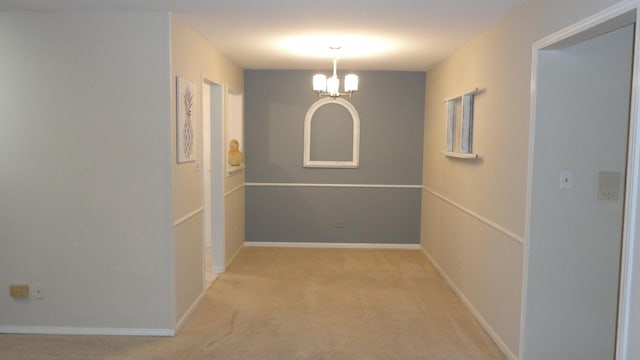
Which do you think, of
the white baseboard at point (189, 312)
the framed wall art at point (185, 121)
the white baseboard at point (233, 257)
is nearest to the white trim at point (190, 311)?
the white baseboard at point (189, 312)

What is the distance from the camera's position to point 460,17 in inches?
148

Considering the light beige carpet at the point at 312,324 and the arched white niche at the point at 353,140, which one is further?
the arched white niche at the point at 353,140

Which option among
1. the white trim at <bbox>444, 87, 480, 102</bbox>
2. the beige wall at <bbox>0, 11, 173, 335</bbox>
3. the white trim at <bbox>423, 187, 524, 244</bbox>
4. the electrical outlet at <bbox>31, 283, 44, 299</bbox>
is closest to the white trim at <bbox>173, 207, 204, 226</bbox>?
the beige wall at <bbox>0, 11, 173, 335</bbox>

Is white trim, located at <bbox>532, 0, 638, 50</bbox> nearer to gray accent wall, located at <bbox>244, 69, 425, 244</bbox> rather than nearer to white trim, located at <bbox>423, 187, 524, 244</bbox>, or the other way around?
white trim, located at <bbox>423, 187, 524, 244</bbox>

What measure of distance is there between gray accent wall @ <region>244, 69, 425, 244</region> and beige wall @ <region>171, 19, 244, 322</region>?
1932 mm

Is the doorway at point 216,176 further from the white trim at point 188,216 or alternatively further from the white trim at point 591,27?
the white trim at point 591,27

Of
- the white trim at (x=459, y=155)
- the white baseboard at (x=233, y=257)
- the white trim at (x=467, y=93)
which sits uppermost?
the white trim at (x=467, y=93)

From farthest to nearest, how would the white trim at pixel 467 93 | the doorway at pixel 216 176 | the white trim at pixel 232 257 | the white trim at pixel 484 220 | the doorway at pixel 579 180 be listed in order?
the white trim at pixel 232 257, the doorway at pixel 216 176, the white trim at pixel 467 93, the white trim at pixel 484 220, the doorway at pixel 579 180

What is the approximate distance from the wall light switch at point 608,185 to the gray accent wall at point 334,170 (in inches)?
156

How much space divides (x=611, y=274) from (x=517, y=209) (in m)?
0.64

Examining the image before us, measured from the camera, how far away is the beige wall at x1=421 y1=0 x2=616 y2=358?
3281 mm

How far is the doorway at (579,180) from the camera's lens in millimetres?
3043

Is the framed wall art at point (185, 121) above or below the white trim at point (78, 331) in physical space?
above

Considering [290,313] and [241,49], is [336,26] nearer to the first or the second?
[241,49]
